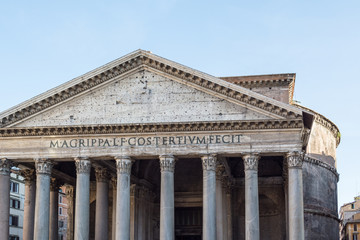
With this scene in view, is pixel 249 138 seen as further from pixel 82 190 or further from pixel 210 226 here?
pixel 82 190

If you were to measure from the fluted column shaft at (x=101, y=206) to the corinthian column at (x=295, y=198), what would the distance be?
8.77m

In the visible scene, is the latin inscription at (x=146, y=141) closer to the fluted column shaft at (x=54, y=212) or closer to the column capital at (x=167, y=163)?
the column capital at (x=167, y=163)

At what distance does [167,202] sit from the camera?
27125mm

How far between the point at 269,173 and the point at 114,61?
11.5 m

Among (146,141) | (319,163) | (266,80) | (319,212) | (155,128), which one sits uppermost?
(266,80)

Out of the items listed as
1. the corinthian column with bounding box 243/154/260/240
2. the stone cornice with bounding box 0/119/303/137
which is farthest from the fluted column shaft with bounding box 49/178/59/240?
the corinthian column with bounding box 243/154/260/240

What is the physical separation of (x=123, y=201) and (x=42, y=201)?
3599 mm

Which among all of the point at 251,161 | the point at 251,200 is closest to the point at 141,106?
the point at 251,161

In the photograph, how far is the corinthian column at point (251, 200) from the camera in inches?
1037

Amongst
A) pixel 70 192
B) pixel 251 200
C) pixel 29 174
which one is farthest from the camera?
pixel 70 192

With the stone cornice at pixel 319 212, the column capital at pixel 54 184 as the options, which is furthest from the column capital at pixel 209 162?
the stone cornice at pixel 319 212

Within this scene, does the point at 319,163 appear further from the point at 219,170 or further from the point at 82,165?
the point at 82,165

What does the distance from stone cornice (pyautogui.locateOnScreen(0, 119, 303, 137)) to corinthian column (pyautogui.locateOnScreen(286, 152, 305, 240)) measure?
4.66ft

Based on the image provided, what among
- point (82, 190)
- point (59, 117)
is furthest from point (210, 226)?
point (59, 117)
